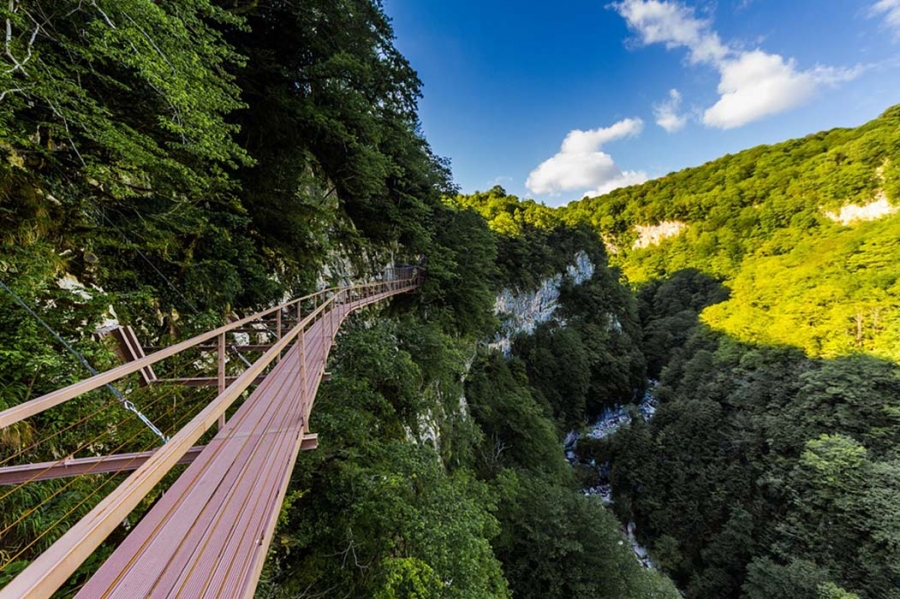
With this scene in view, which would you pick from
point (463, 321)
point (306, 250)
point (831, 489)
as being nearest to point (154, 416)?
point (306, 250)

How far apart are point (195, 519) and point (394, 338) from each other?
7240 millimetres

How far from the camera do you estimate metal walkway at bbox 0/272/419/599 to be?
91cm

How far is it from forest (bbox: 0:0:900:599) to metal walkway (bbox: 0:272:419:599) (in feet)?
0.56

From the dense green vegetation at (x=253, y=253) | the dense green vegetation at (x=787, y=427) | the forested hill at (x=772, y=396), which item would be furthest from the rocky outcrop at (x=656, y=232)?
the dense green vegetation at (x=253, y=253)

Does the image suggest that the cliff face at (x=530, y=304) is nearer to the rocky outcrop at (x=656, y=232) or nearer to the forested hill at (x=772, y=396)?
the forested hill at (x=772, y=396)

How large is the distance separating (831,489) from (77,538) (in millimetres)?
29388

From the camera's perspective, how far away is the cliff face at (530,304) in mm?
26344

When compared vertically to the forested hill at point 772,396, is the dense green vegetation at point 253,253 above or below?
above

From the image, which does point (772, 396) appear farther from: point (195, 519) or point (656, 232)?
point (656, 232)

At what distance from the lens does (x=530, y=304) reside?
29875 mm

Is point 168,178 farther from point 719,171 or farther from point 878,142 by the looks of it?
point 719,171

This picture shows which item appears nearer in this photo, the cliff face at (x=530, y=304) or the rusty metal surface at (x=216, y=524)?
the rusty metal surface at (x=216, y=524)

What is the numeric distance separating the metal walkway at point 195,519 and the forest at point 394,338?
17 cm

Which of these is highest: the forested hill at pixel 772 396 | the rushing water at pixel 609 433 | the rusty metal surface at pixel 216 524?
the rusty metal surface at pixel 216 524
